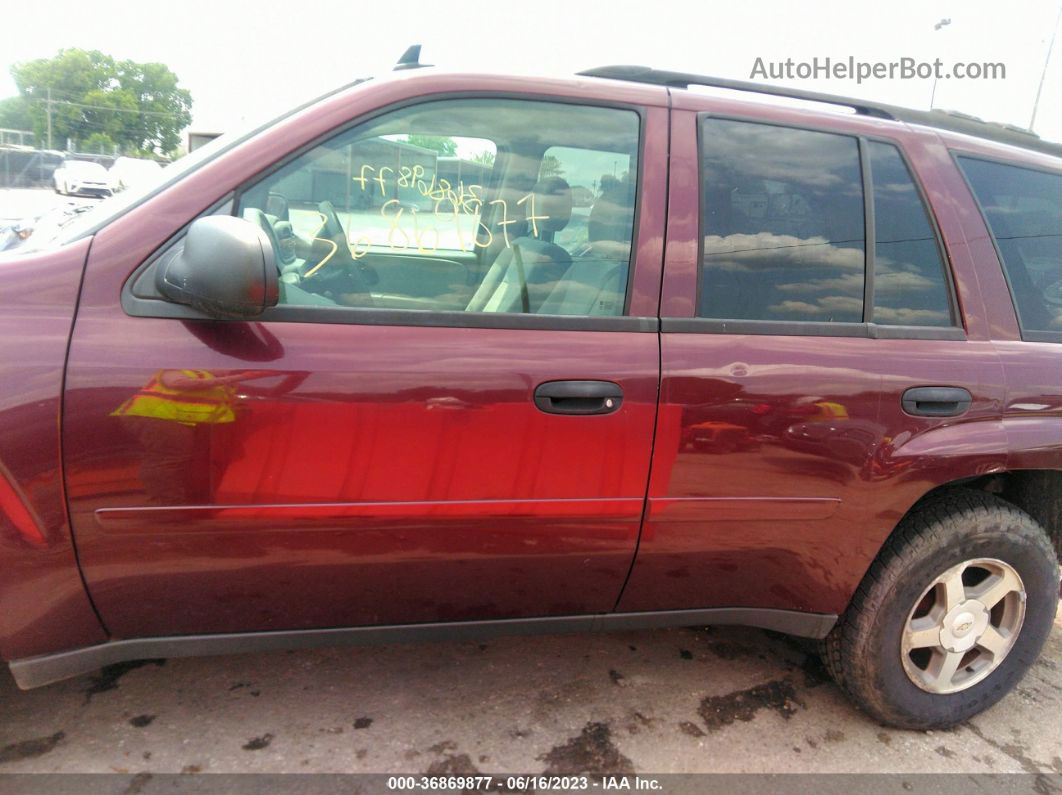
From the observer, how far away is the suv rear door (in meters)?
1.96

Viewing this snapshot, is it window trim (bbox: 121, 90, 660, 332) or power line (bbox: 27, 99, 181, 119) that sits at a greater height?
power line (bbox: 27, 99, 181, 119)

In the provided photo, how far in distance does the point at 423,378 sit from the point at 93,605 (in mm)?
948

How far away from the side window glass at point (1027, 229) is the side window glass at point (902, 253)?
0.25 m

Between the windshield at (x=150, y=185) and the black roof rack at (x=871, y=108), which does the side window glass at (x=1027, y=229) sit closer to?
the black roof rack at (x=871, y=108)

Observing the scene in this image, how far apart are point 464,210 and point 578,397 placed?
0.58m

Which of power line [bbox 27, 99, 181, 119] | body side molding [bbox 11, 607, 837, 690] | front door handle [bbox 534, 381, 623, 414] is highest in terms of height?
power line [bbox 27, 99, 181, 119]

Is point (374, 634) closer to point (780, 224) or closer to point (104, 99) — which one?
point (780, 224)

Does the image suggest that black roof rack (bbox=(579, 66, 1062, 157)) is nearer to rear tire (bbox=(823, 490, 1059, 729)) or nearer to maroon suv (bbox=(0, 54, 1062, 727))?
maroon suv (bbox=(0, 54, 1062, 727))

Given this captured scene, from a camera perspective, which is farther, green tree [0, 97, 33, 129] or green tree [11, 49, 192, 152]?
green tree [0, 97, 33, 129]

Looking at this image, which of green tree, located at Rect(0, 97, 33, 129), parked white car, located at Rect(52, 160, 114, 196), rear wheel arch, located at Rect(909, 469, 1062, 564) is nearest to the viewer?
rear wheel arch, located at Rect(909, 469, 1062, 564)

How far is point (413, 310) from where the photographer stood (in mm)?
1820

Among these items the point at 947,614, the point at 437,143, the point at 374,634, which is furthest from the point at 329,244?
the point at 947,614

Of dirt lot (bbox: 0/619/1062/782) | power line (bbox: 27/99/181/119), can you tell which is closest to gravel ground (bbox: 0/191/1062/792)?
dirt lot (bbox: 0/619/1062/782)

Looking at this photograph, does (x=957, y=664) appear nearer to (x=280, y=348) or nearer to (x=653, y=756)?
(x=653, y=756)
